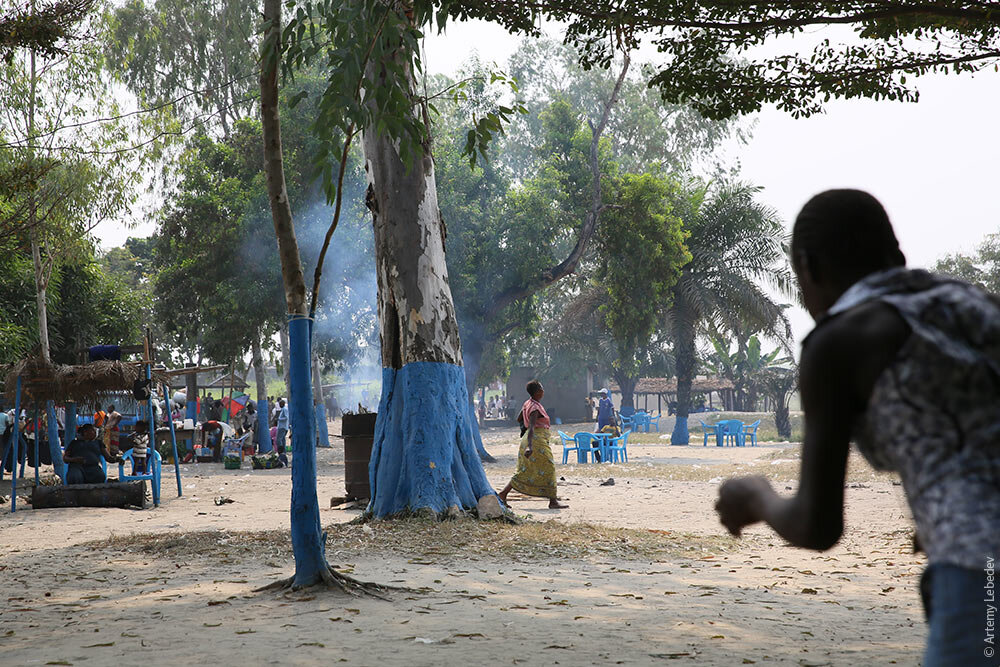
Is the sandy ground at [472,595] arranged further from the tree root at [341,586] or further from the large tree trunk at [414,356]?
the large tree trunk at [414,356]

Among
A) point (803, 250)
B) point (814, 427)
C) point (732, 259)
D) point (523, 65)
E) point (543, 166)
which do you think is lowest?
point (814, 427)

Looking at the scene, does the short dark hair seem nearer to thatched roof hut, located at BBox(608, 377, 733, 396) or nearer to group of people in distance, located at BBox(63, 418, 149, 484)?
group of people in distance, located at BBox(63, 418, 149, 484)

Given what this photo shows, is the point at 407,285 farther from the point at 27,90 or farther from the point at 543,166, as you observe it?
the point at 543,166

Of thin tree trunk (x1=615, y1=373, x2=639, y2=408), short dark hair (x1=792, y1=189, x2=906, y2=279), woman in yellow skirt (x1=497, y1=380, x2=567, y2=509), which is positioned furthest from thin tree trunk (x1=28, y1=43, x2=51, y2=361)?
thin tree trunk (x1=615, y1=373, x2=639, y2=408)

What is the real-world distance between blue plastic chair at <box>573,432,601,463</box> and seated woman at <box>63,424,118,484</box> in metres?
12.8

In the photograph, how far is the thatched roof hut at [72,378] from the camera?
14.8 metres

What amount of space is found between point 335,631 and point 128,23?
109 feet

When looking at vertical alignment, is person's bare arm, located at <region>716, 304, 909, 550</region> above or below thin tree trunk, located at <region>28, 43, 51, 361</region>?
below

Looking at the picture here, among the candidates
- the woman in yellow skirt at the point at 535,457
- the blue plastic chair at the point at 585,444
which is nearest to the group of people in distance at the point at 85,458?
the woman in yellow skirt at the point at 535,457

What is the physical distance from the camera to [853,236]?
1.96m

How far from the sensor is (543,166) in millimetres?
28078

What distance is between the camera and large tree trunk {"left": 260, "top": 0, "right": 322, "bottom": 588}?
6734 millimetres

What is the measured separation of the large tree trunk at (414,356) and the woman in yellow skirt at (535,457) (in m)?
1.38

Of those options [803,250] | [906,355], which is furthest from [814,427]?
[803,250]
